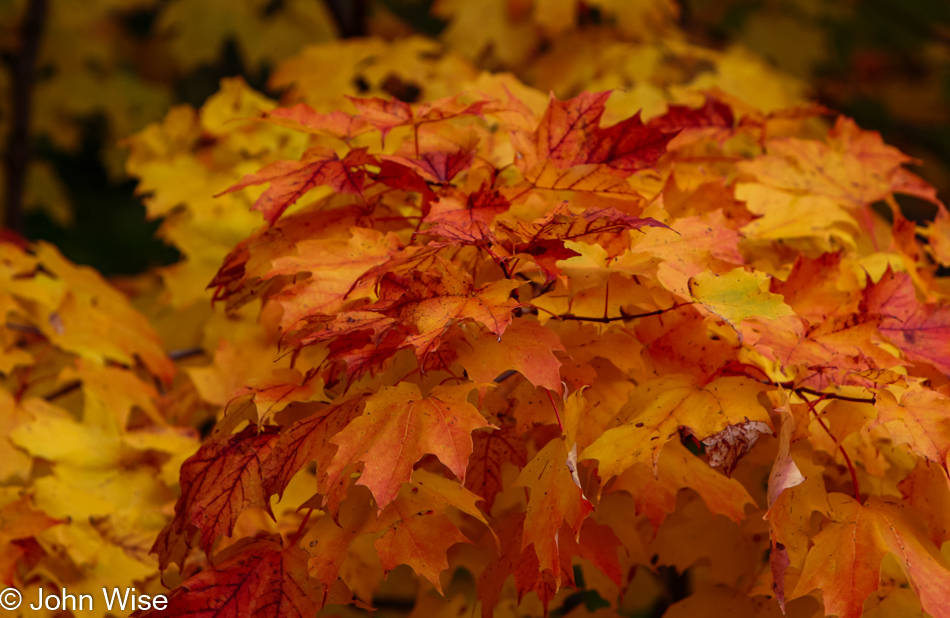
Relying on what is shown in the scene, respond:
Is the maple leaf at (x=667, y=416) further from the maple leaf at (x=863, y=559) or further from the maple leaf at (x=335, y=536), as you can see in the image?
the maple leaf at (x=335, y=536)

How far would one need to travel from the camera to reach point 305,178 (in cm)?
100

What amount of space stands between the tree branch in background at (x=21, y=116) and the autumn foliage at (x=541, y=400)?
5.25 ft

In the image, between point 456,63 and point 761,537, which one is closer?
point 761,537

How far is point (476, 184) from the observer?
102 centimetres

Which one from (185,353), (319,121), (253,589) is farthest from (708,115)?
(185,353)

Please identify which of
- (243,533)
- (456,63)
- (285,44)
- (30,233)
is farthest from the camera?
(30,233)

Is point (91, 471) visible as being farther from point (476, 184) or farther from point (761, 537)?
point (761, 537)

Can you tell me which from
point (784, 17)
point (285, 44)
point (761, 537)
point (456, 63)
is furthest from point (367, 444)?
point (784, 17)

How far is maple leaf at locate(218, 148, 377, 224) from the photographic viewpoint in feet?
3.20

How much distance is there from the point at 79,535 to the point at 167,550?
12.0 inches

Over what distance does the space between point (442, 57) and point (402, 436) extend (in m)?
1.68

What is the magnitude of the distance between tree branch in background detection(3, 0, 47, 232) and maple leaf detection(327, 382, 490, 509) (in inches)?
94.9

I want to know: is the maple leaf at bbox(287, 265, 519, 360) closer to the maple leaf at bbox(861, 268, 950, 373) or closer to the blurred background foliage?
the maple leaf at bbox(861, 268, 950, 373)

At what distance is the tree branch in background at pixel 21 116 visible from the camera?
106 inches
